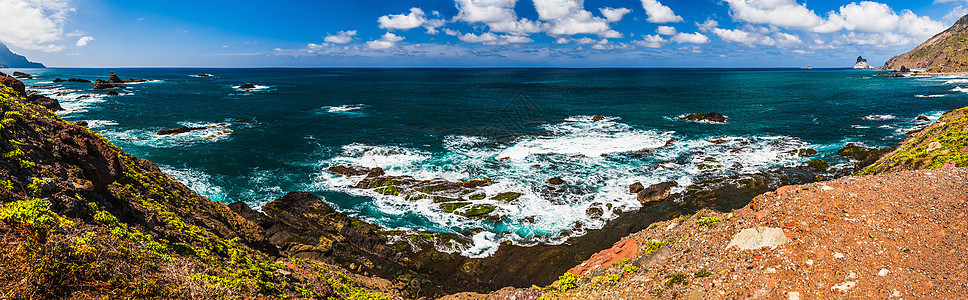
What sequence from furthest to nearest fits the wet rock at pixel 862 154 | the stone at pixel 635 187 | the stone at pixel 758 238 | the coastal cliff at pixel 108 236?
the wet rock at pixel 862 154 → the stone at pixel 635 187 → the stone at pixel 758 238 → the coastal cliff at pixel 108 236

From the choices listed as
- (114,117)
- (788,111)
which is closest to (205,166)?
(114,117)

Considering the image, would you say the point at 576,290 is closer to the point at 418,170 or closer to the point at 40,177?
the point at 40,177

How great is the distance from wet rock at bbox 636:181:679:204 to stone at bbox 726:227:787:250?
14.0 metres

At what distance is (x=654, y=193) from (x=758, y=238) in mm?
14965

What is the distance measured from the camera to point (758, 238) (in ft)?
32.7

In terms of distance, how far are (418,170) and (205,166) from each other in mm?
17242

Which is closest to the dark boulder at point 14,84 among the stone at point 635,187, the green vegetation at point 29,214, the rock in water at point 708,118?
the green vegetation at point 29,214

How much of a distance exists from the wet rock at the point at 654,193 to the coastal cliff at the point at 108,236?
16412 mm

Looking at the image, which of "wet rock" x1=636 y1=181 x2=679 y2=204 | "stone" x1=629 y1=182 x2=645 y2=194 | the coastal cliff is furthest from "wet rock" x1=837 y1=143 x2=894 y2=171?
the coastal cliff

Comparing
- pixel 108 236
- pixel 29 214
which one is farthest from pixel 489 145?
pixel 29 214

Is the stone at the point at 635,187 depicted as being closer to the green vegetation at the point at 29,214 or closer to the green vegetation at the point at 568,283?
the green vegetation at the point at 568,283

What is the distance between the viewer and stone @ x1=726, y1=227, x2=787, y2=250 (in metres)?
9.74

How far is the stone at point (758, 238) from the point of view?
32.0 ft

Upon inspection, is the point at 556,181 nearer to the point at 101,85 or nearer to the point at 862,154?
the point at 862,154
